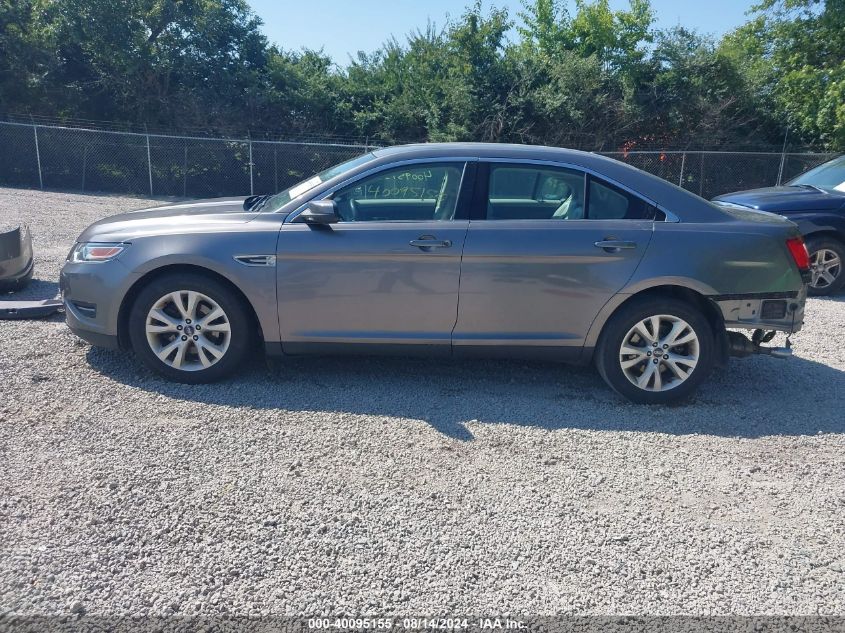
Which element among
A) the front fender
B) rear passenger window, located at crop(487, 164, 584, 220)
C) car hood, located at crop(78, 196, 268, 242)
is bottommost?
the front fender

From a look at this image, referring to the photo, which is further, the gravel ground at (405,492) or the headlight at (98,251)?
the headlight at (98,251)

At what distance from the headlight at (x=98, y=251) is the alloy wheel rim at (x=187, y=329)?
47 cm

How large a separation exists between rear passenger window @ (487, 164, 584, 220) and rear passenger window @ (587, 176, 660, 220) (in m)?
0.08

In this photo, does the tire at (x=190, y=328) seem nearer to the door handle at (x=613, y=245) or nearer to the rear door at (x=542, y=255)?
the rear door at (x=542, y=255)

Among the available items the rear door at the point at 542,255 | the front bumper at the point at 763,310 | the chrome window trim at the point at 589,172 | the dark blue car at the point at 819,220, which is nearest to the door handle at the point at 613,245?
the rear door at the point at 542,255

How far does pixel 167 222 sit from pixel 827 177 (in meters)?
8.68

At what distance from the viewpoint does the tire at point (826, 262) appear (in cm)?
864

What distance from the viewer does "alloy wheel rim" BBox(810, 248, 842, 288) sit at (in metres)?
8.69

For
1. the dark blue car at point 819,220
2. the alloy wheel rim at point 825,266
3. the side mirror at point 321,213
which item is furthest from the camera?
the alloy wheel rim at point 825,266

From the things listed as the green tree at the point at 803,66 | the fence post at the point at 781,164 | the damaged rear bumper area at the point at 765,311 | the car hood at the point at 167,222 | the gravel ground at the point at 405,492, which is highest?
the green tree at the point at 803,66

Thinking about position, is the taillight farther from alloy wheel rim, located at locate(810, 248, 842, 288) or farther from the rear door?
alloy wheel rim, located at locate(810, 248, 842, 288)

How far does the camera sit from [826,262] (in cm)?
872

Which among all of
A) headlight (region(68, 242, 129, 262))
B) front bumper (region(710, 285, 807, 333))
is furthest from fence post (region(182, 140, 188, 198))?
front bumper (region(710, 285, 807, 333))

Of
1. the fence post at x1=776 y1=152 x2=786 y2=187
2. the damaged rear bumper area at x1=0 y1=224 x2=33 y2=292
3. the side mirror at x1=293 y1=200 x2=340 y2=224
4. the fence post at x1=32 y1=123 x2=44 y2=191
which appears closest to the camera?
the side mirror at x1=293 y1=200 x2=340 y2=224
